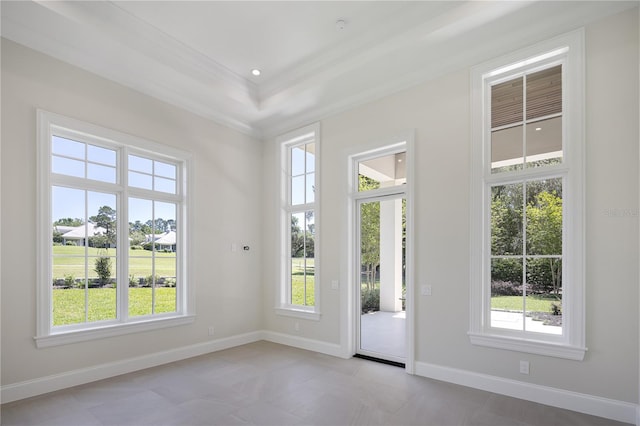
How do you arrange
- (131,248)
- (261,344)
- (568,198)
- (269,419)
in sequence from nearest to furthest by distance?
(269,419) → (568,198) → (131,248) → (261,344)

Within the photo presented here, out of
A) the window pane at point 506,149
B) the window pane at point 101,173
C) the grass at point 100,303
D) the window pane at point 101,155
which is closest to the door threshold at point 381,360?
the window pane at point 506,149

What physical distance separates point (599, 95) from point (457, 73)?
4.27 ft

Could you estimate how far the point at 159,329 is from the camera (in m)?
4.38

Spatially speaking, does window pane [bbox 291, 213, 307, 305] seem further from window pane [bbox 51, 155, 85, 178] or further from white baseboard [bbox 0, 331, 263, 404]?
window pane [bbox 51, 155, 85, 178]

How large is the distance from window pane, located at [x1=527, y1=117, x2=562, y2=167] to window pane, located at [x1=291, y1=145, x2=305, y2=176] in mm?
3078

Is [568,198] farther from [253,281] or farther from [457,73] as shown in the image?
[253,281]

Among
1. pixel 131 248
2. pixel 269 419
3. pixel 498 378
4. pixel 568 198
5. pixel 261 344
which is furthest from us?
pixel 261 344

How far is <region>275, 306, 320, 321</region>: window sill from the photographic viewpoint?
498 cm

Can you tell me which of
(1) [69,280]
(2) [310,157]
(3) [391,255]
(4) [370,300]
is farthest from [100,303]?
(3) [391,255]

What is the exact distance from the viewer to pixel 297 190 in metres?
5.54

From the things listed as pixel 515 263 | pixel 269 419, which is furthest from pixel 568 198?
pixel 269 419

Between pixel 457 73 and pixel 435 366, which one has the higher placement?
pixel 457 73

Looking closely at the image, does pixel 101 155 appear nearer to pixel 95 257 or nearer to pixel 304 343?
pixel 95 257

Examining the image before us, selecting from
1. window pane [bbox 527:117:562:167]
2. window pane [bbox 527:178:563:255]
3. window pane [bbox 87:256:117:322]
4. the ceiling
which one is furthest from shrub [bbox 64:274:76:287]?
window pane [bbox 527:117:562:167]
